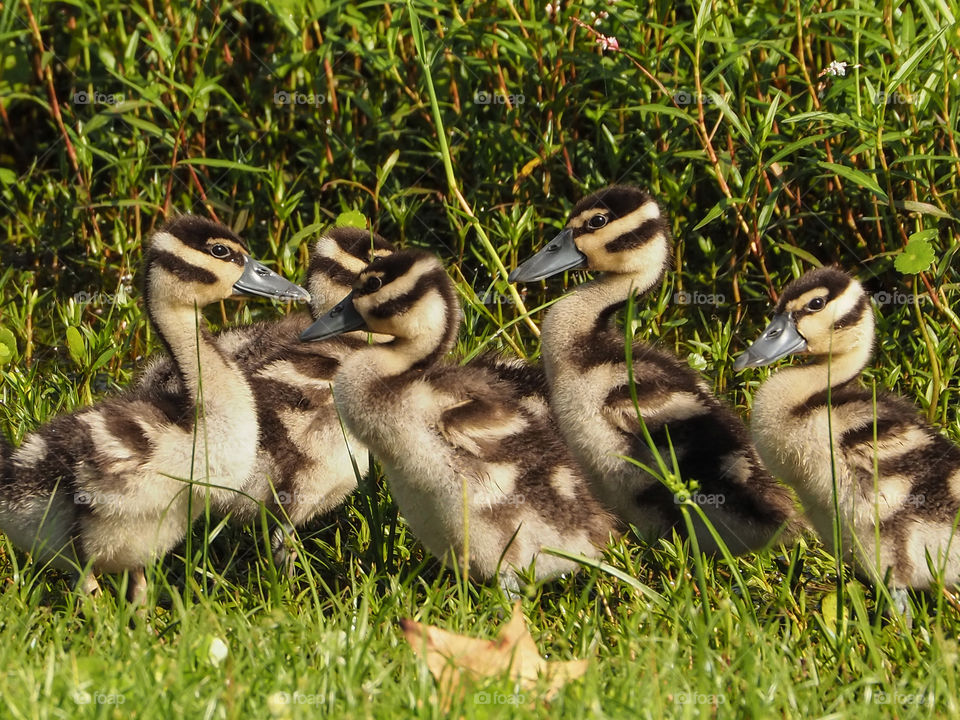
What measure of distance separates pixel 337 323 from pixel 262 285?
0.51 meters

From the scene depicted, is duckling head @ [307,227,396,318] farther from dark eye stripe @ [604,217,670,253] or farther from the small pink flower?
the small pink flower

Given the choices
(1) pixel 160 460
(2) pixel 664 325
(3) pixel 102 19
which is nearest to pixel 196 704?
(1) pixel 160 460

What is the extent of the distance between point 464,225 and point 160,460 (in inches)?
91.4

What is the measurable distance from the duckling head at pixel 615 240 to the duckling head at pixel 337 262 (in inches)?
30.1

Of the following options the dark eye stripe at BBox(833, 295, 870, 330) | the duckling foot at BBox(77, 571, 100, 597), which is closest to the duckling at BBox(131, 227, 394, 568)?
the duckling foot at BBox(77, 571, 100, 597)

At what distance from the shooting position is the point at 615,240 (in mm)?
4980

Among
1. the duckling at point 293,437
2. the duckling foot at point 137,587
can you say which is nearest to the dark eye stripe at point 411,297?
the duckling at point 293,437

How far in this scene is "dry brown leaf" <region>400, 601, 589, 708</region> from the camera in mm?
3316

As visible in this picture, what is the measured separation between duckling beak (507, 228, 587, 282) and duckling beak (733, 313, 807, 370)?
891mm

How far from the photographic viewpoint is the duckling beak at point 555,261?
5047 mm

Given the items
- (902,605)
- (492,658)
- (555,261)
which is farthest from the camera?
(555,261)

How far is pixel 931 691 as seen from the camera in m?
3.37

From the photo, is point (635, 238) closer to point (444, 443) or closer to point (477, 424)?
point (477, 424)

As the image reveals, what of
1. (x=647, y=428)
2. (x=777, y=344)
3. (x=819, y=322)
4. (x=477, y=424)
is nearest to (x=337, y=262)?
(x=477, y=424)
